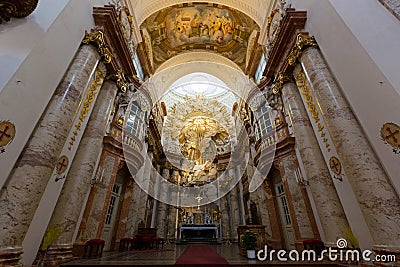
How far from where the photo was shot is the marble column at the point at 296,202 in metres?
6.10

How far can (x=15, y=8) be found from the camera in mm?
3951

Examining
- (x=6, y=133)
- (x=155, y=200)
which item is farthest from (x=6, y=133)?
(x=155, y=200)

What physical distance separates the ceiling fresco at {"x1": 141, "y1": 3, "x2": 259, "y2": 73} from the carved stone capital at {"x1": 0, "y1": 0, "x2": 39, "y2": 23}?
795 centimetres

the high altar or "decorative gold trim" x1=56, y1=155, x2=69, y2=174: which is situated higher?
"decorative gold trim" x1=56, y1=155, x2=69, y2=174

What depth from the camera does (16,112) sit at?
12.2ft

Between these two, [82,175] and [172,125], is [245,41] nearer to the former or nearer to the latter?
[172,125]

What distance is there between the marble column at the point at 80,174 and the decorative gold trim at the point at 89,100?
1.72ft

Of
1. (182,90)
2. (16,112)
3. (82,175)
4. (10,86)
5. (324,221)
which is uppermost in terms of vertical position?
(182,90)

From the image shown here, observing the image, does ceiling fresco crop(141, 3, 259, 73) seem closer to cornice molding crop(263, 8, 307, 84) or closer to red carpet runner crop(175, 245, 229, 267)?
cornice molding crop(263, 8, 307, 84)

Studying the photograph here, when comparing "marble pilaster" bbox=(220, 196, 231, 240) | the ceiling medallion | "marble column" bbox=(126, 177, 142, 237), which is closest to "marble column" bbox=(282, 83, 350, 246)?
"marble column" bbox=(126, 177, 142, 237)

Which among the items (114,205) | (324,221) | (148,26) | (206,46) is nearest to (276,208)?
(324,221)

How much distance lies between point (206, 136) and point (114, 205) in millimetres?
9460

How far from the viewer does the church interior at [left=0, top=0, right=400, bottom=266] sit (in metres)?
3.74

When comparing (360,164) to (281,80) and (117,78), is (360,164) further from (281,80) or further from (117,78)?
(117,78)
